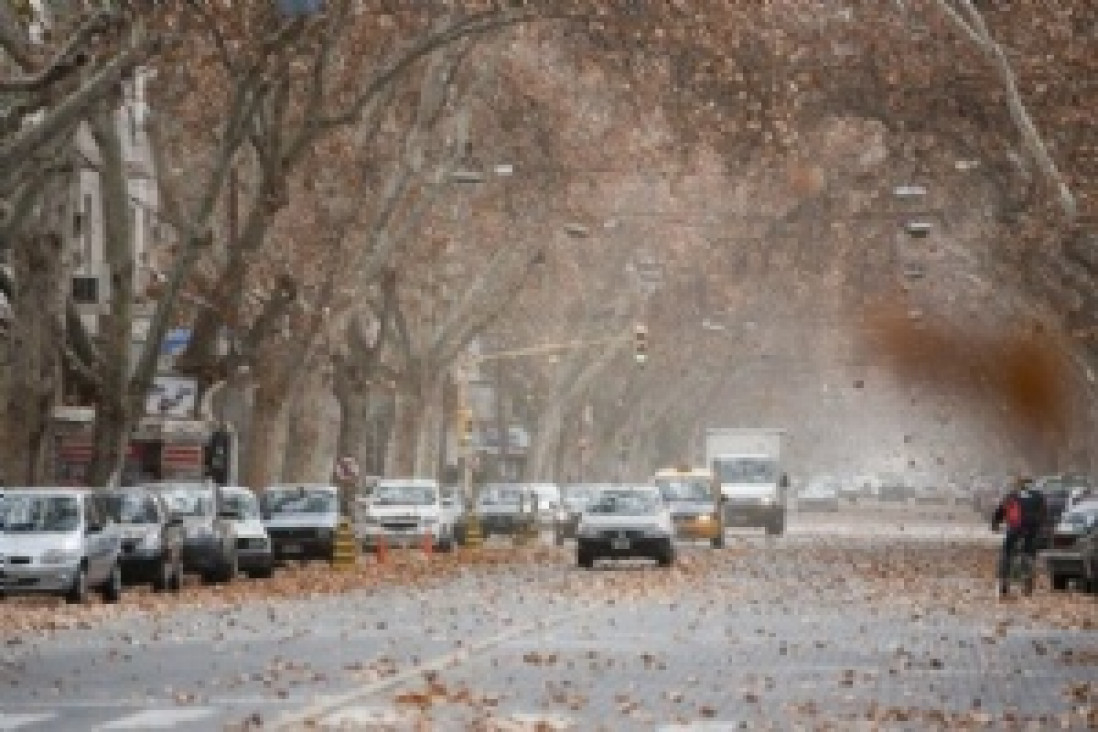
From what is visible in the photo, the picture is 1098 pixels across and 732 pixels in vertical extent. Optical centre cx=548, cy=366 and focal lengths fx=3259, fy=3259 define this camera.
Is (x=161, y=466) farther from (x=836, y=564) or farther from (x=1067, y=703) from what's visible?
(x=1067, y=703)

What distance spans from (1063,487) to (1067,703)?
48750mm

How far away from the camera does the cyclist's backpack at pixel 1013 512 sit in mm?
44750

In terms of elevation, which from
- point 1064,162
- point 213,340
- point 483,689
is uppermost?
point 1064,162

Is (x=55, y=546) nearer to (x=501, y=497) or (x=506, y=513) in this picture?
(x=506, y=513)

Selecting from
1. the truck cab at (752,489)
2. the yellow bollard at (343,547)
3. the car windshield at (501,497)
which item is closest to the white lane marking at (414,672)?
the yellow bollard at (343,547)

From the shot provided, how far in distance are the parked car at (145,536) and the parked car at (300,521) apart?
1203 cm

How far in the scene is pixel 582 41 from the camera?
5459 cm

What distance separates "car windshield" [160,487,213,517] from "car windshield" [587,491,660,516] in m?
9.12

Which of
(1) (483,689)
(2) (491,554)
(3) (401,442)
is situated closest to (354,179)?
(2) (491,554)

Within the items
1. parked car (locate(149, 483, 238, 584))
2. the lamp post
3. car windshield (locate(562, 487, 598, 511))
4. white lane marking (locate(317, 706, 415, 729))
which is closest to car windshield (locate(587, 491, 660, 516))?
parked car (locate(149, 483, 238, 584))

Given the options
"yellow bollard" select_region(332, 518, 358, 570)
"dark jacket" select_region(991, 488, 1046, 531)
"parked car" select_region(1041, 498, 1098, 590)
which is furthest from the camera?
"yellow bollard" select_region(332, 518, 358, 570)

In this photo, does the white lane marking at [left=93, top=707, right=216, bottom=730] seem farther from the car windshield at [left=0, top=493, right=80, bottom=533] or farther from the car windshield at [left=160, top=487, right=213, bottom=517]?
the car windshield at [left=160, top=487, right=213, bottom=517]

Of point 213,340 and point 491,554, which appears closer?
point 213,340

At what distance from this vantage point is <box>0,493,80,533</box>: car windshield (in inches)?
1593
